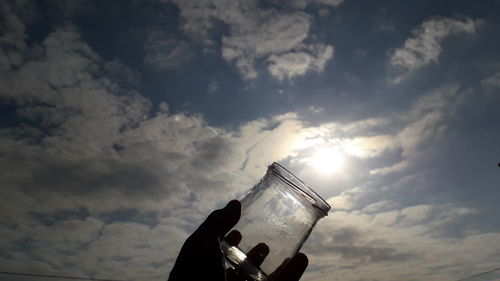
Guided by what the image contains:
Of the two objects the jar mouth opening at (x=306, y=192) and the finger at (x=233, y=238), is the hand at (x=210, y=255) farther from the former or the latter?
the jar mouth opening at (x=306, y=192)

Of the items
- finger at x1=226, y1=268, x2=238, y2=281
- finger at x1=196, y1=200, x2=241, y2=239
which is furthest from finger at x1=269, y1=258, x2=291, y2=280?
finger at x1=196, y1=200, x2=241, y2=239

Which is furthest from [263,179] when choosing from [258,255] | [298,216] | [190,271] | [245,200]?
[190,271]

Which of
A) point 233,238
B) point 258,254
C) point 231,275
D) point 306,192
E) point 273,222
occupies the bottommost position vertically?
point 231,275

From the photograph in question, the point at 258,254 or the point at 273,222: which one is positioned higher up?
the point at 273,222

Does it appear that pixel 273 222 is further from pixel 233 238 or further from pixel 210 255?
pixel 210 255

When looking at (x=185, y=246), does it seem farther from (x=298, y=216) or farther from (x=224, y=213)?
(x=298, y=216)

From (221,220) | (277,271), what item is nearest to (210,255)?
(221,220)
